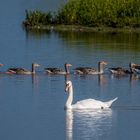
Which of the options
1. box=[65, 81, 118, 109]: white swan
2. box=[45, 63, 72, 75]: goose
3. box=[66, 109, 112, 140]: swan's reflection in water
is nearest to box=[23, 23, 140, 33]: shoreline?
box=[45, 63, 72, 75]: goose

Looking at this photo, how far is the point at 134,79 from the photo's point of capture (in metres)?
34.7

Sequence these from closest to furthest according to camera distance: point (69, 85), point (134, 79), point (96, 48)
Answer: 1. point (69, 85)
2. point (134, 79)
3. point (96, 48)

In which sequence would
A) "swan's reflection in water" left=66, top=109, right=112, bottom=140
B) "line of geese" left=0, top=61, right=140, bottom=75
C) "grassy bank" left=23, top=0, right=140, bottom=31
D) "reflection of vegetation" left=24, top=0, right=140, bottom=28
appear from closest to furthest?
"swan's reflection in water" left=66, top=109, right=112, bottom=140 → "line of geese" left=0, top=61, right=140, bottom=75 → "grassy bank" left=23, top=0, right=140, bottom=31 → "reflection of vegetation" left=24, top=0, right=140, bottom=28

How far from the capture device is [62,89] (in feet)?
103

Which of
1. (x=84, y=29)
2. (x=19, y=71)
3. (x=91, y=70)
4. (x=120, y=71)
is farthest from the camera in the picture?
(x=84, y=29)

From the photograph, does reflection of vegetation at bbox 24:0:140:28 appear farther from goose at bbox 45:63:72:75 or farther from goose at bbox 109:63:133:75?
goose at bbox 45:63:72:75

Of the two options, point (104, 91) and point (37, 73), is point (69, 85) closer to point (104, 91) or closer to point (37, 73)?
point (104, 91)

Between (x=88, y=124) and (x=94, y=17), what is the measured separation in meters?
29.4

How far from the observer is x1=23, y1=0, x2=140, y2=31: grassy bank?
53.2 metres

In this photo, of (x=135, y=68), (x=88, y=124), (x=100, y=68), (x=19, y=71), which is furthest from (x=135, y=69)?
(x=88, y=124)

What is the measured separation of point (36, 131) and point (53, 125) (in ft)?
2.84

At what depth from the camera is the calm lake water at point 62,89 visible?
968 inches

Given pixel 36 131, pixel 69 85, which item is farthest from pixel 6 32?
pixel 36 131

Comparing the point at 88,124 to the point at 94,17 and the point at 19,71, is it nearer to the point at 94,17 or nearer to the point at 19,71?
the point at 19,71
